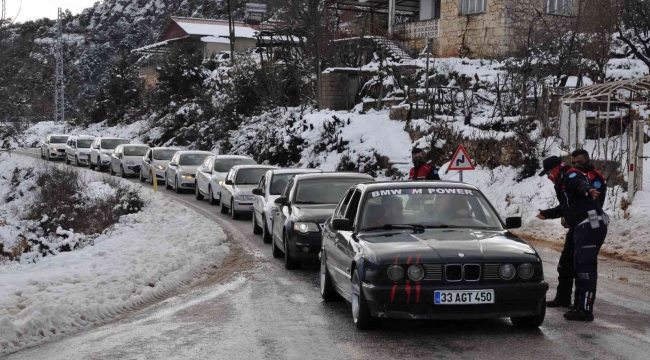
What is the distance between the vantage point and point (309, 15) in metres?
46.5

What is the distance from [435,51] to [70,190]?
19.5 metres

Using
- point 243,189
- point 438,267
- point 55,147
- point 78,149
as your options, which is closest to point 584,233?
point 438,267

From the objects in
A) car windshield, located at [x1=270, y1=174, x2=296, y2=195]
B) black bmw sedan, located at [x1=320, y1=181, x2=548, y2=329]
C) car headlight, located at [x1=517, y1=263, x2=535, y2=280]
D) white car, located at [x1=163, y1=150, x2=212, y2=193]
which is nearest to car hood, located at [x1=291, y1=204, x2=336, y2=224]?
car windshield, located at [x1=270, y1=174, x2=296, y2=195]

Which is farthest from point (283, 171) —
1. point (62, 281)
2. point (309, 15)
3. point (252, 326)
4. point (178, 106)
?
point (178, 106)

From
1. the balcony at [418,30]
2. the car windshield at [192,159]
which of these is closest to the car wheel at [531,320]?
the car windshield at [192,159]

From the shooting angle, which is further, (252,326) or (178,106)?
(178,106)

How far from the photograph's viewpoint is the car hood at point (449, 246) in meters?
7.66

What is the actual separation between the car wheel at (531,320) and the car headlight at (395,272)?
1320 mm

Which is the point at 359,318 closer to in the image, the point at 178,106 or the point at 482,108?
the point at 482,108

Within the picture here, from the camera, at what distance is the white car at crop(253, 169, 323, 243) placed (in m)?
16.7

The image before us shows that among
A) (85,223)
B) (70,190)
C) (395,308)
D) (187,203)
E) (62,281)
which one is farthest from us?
(70,190)

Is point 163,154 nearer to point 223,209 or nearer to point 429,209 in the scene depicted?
point 223,209

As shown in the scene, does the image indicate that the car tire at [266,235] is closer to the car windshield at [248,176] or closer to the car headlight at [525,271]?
the car windshield at [248,176]

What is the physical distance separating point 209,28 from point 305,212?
66.1 m
